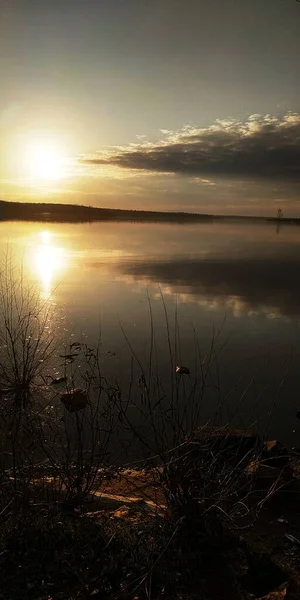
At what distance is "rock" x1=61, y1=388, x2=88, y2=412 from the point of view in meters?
7.85

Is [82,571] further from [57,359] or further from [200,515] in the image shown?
[57,359]

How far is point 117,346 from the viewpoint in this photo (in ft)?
38.2

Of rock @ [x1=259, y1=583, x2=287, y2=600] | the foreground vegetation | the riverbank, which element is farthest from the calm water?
rock @ [x1=259, y1=583, x2=287, y2=600]

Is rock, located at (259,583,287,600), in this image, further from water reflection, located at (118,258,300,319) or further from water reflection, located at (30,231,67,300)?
water reflection, located at (30,231,67,300)

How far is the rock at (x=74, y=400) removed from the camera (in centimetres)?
785

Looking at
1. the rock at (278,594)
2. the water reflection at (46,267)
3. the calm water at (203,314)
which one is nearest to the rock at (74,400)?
the calm water at (203,314)

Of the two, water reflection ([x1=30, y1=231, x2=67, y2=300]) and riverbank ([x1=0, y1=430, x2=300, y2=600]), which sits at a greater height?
water reflection ([x1=30, y1=231, x2=67, y2=300])

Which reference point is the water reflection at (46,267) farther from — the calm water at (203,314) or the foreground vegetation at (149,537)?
the foreground vegetation at (149,537)

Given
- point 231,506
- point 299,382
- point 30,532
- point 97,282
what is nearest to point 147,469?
point 231,506

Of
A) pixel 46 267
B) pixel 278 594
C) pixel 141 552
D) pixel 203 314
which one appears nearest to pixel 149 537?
pixel 141 552

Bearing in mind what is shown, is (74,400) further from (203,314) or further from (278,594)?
(203,314)

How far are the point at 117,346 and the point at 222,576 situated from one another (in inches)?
314

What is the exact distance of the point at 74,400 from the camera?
786 cm

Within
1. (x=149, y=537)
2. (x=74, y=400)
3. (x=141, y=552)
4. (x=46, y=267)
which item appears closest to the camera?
(x=141, y=552)
